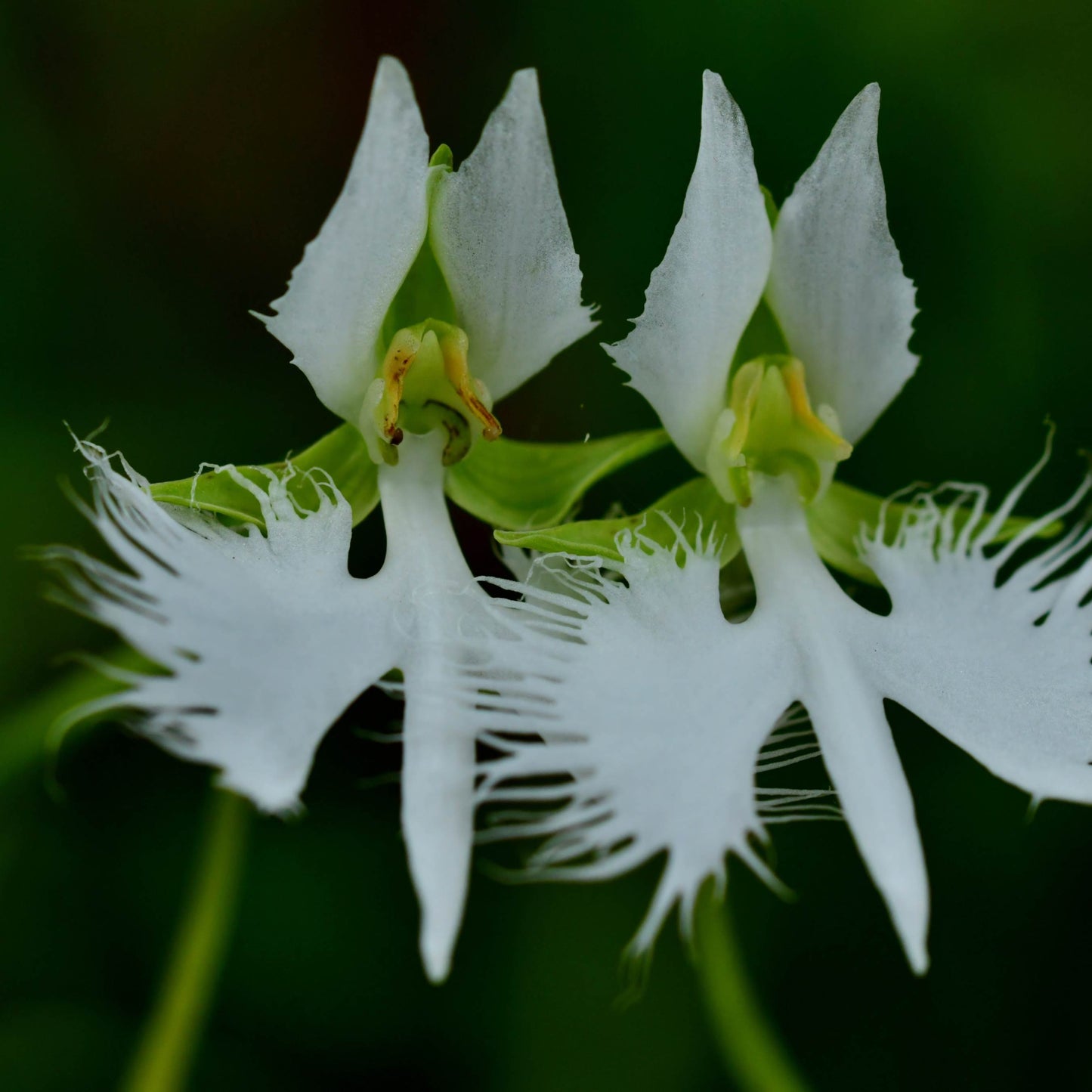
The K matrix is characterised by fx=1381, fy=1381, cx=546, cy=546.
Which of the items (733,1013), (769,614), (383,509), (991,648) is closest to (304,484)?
(383,509)

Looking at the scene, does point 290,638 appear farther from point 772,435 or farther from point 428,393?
point 772,435

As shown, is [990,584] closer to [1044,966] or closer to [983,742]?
[983,742]

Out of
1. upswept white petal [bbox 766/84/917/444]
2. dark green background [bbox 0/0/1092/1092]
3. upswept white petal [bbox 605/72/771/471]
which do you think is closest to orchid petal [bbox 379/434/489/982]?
upswept white petal [bbox 605/72/771/471]

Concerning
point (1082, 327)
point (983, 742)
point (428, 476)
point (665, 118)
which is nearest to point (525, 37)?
point (665, 118)

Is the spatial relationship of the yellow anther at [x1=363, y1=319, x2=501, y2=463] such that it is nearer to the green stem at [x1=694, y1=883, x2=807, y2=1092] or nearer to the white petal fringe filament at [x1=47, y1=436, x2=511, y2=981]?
the white petal fringe filament at [x1=47, y1=436, x2=511, y2=981]

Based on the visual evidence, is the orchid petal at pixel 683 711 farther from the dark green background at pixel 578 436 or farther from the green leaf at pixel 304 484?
the dark green background at pixel 578 436

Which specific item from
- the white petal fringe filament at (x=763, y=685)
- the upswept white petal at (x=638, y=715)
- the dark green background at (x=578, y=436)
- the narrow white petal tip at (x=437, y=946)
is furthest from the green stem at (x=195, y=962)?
the narrow white petal tip at (x=437, y=946)

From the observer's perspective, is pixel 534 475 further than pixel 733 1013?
No
